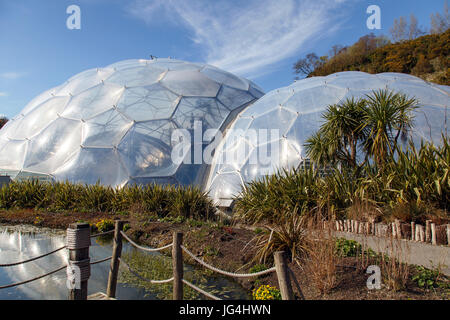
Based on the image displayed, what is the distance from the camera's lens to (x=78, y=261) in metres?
3.74

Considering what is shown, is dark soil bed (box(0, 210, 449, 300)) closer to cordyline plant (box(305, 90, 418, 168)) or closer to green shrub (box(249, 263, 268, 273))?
green shrub (box(249, 263, 268, 273))

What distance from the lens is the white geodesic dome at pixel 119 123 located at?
1271 cm

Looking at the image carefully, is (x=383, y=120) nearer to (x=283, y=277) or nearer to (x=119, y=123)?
(x=283, y=277)

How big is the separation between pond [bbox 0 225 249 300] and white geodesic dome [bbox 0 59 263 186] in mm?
4665

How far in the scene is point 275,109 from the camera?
40.3 ft

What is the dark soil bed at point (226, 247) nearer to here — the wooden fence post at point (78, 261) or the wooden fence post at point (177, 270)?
the wooden fence post at point (177, 270)

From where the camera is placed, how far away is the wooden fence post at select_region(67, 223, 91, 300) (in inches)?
143

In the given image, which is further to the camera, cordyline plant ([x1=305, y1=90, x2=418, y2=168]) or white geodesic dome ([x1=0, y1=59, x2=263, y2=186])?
white geodesic dome ([x1=0, y1=59, x2=263, y2=186])

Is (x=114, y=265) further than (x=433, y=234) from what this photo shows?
No

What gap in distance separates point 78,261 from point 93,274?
2167 mm

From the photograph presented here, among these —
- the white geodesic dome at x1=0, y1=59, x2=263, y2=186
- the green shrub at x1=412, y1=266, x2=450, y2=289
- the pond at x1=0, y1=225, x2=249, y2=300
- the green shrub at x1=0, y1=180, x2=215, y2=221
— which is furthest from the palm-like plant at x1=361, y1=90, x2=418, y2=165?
the white geodesic dome at x1=0, y1=59, x2=263, y2=186

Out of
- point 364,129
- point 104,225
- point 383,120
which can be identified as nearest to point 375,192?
point 383,120

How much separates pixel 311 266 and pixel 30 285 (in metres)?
4.56

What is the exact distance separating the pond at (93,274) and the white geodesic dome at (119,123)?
4665 mm
